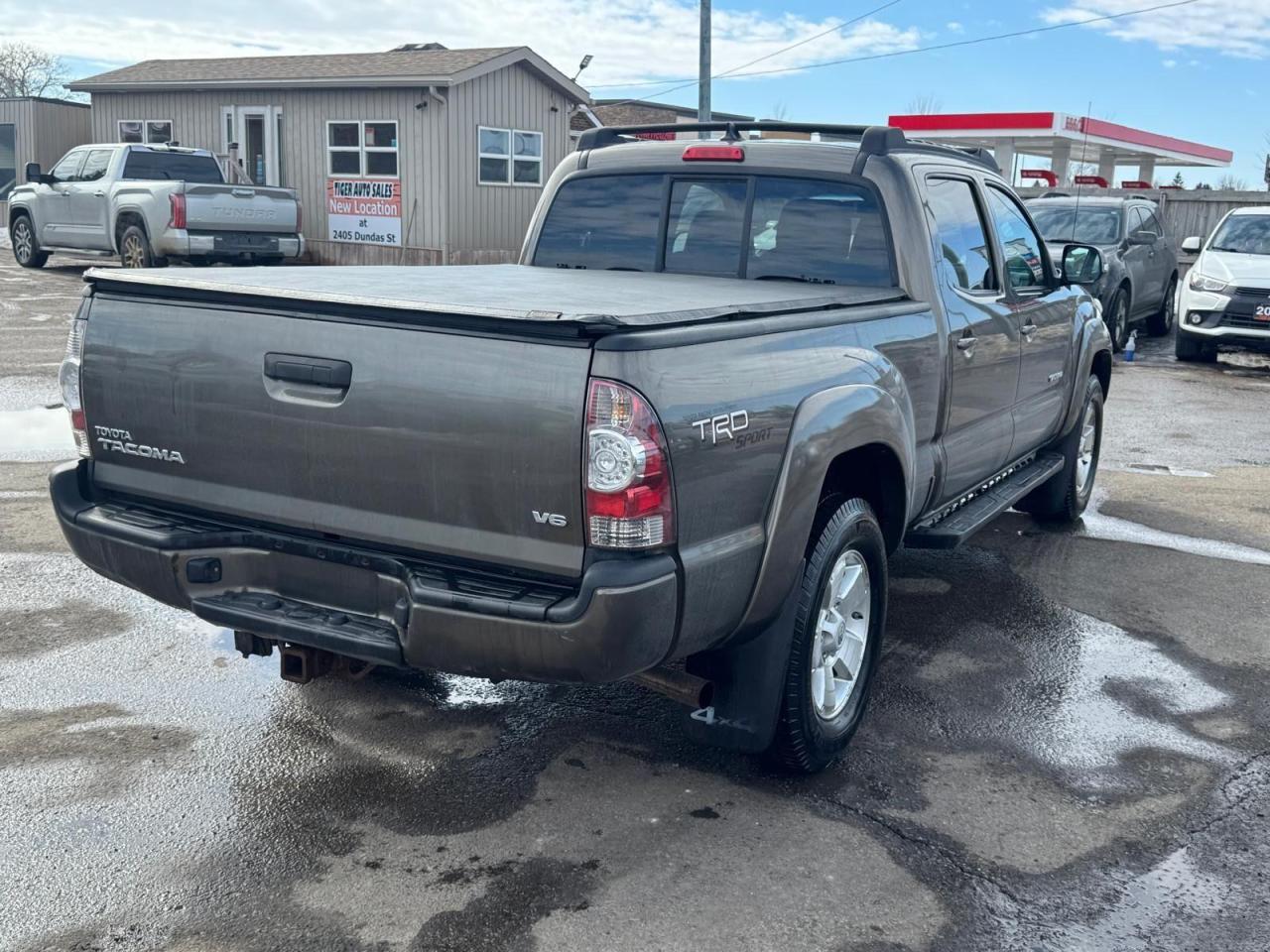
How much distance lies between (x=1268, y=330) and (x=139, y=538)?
13286mm

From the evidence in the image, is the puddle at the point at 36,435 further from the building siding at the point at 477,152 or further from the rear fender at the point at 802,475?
the building siding at the point at 477,152

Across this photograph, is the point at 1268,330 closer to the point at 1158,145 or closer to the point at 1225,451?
the point at 1225,451

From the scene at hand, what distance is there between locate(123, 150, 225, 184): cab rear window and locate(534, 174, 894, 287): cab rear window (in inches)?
577

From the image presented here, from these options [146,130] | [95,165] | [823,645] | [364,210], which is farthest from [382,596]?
[146,130]

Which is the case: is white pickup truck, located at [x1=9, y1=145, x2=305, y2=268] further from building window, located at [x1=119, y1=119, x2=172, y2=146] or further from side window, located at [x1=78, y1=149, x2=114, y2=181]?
building window, located at [x1=119, y1=119, x2=172, y2=146]

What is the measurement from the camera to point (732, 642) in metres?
3.64

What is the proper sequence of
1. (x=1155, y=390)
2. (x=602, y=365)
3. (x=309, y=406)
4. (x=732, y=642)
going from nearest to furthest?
(x=602, y=365) < (x=309, y=406) < (x=732, y=642) < (x=1155, y=390)

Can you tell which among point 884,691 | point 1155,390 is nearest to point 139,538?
point 884,691

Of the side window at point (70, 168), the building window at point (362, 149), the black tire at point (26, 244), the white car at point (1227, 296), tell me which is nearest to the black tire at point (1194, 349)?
the white car at point (1227, 296)

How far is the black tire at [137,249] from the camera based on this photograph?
1770cm

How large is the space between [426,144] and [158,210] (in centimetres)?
613

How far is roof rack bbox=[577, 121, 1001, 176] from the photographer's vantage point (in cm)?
494

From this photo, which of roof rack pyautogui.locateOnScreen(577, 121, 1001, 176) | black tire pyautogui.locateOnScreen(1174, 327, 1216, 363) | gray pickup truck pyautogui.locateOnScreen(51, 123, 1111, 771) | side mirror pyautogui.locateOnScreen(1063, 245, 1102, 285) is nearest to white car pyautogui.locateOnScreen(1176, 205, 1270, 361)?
black tire pyautogui.locateOnScreen(1174, 327, 1216, 363)

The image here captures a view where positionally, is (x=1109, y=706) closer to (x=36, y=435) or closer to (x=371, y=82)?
(x=36, y=435)
